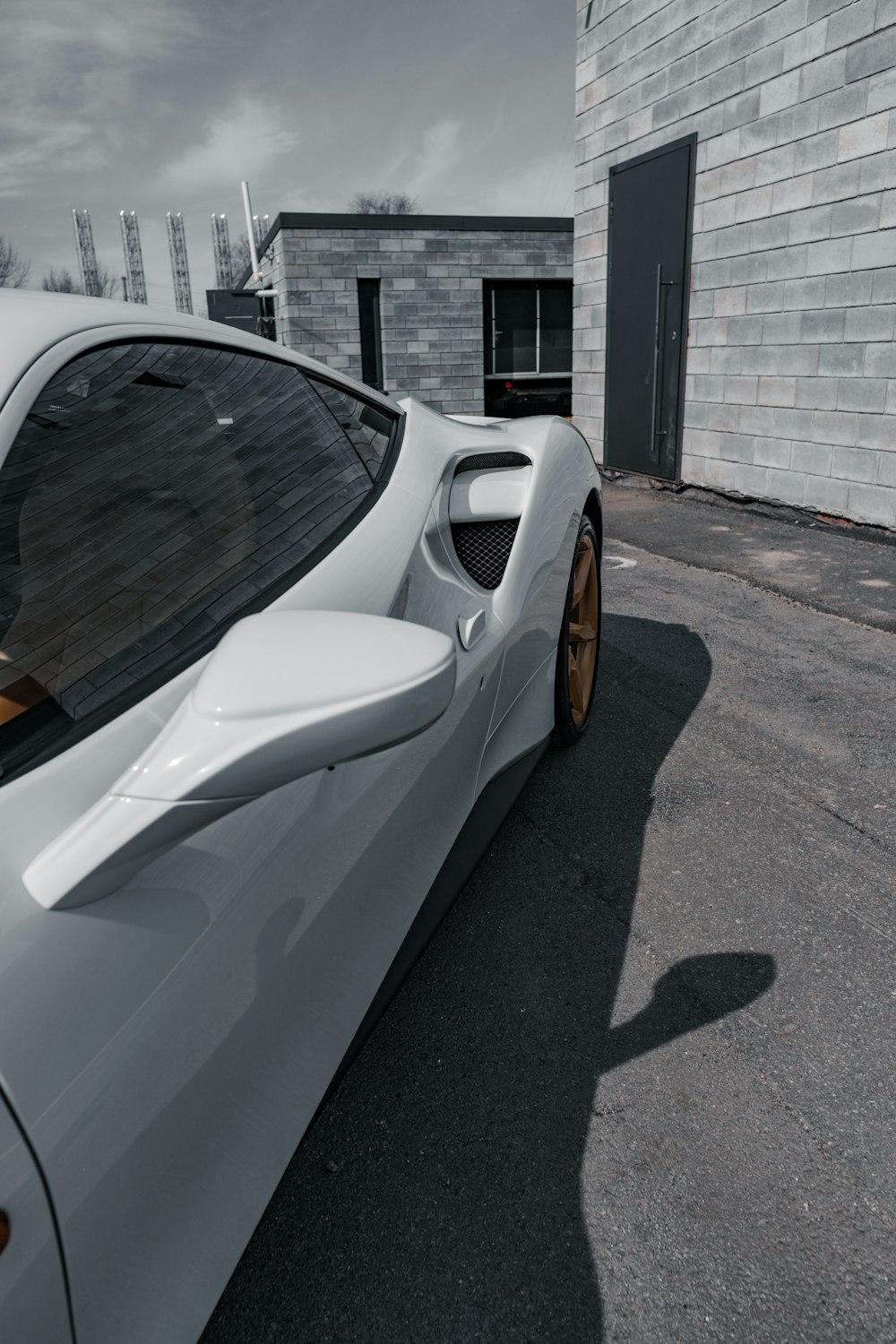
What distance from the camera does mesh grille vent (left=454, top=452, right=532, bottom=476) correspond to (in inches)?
85.6

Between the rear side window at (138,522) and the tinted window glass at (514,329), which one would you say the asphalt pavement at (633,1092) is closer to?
the rear side window at (138,522)

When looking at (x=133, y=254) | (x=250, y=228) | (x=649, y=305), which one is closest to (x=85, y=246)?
(x=133, y=254)

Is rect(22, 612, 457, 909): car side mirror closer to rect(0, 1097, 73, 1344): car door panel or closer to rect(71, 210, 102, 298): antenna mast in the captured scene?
rect(0, 1097, 73, 1344): car door panel

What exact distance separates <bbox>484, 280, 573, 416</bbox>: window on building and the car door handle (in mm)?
18053

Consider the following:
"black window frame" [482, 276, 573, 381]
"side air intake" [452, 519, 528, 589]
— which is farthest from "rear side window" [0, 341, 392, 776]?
"black window frame" [482, 276, 573, 381]

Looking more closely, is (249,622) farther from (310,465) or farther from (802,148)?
(802,148)

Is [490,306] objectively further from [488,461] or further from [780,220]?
[488,461]

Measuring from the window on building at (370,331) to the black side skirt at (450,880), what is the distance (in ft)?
55.7

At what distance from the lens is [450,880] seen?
1.75 m

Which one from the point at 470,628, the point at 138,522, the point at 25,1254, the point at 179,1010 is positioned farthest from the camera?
the point at 470,628

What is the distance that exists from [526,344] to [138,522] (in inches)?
781

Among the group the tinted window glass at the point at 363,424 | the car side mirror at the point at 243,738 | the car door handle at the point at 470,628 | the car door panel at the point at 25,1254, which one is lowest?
the car door panel at the point at 25,1254

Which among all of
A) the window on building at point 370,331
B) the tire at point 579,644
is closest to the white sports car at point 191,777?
the tire at point 579,644

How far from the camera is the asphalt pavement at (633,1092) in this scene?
4.54 ft
